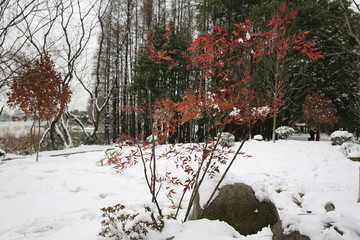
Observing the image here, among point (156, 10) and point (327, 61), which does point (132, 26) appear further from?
point (327, 61)

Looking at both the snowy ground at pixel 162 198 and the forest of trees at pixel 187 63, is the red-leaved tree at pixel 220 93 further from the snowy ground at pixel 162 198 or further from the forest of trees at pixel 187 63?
the forest of trees at pixel 187 63

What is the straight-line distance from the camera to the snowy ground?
75.4 inches

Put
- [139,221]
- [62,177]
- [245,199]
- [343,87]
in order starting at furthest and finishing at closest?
[343,87]
[62,177]
[245,199]
[139,221]

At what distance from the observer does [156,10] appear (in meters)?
17.7

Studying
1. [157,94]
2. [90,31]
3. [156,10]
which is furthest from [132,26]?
[157,94]

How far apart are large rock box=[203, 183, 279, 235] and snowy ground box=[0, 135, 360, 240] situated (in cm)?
19

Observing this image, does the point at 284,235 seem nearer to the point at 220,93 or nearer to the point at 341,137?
the point at 220,93

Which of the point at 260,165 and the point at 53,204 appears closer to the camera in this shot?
the point at 53,204

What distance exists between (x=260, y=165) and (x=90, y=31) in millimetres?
12875

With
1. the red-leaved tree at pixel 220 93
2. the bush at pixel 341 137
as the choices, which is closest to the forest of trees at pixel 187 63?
the bush at pixel 341 137

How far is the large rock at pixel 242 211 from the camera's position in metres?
2.76

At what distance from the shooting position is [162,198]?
4.38m

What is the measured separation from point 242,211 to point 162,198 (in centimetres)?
208

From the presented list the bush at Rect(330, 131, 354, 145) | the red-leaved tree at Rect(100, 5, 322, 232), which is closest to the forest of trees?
the bush at Rect(330, 131, 354, 145)
